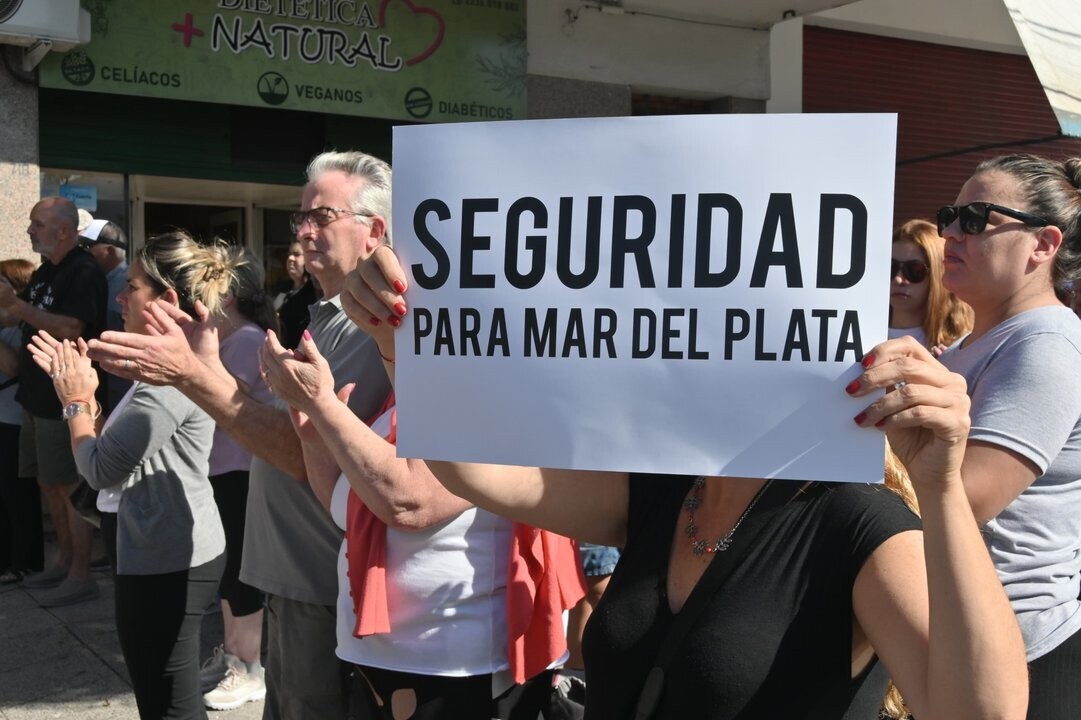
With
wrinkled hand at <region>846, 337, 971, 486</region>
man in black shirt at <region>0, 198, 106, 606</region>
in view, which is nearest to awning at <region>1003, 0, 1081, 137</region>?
wrinkled hand at <region>846, 337, 971, 486</region>

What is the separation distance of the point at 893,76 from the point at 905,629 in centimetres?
1052

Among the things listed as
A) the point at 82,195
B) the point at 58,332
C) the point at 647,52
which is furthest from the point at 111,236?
the point at 647,52

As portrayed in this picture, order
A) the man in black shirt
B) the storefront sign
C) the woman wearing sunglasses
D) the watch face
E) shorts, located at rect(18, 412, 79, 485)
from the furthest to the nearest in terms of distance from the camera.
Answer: the storefront sign
shorts, located at rect(18, 412, 79, 485)
the man in black shirt
the watch face
the woman wearing sunglasses

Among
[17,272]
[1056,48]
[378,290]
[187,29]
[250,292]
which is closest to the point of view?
[378,290]

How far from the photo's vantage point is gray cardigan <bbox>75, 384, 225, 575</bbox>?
327cm

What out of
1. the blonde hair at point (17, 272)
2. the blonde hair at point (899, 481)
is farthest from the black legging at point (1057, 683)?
the blonde hair at point (17, 272)

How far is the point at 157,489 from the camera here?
→ 3412mm

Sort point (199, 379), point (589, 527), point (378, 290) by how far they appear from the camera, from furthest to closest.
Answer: point (199, 379) < point (589, 527) < point (378, 290)

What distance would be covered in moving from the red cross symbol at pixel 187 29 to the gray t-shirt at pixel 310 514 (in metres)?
5.26

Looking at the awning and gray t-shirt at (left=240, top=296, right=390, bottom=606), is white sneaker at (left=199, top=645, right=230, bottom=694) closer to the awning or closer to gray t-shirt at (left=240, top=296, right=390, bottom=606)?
gray t-shirt at (left=240, top=296, right=390, bottom=606)

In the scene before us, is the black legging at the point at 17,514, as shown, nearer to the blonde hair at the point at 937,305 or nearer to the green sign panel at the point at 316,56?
the green sign panel at the point at 316,56

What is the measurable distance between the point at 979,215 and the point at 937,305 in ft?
6.60

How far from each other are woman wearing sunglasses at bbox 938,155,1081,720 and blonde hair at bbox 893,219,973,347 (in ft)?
6.14

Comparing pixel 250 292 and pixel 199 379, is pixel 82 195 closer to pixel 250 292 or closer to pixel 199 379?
pixel 250 292
